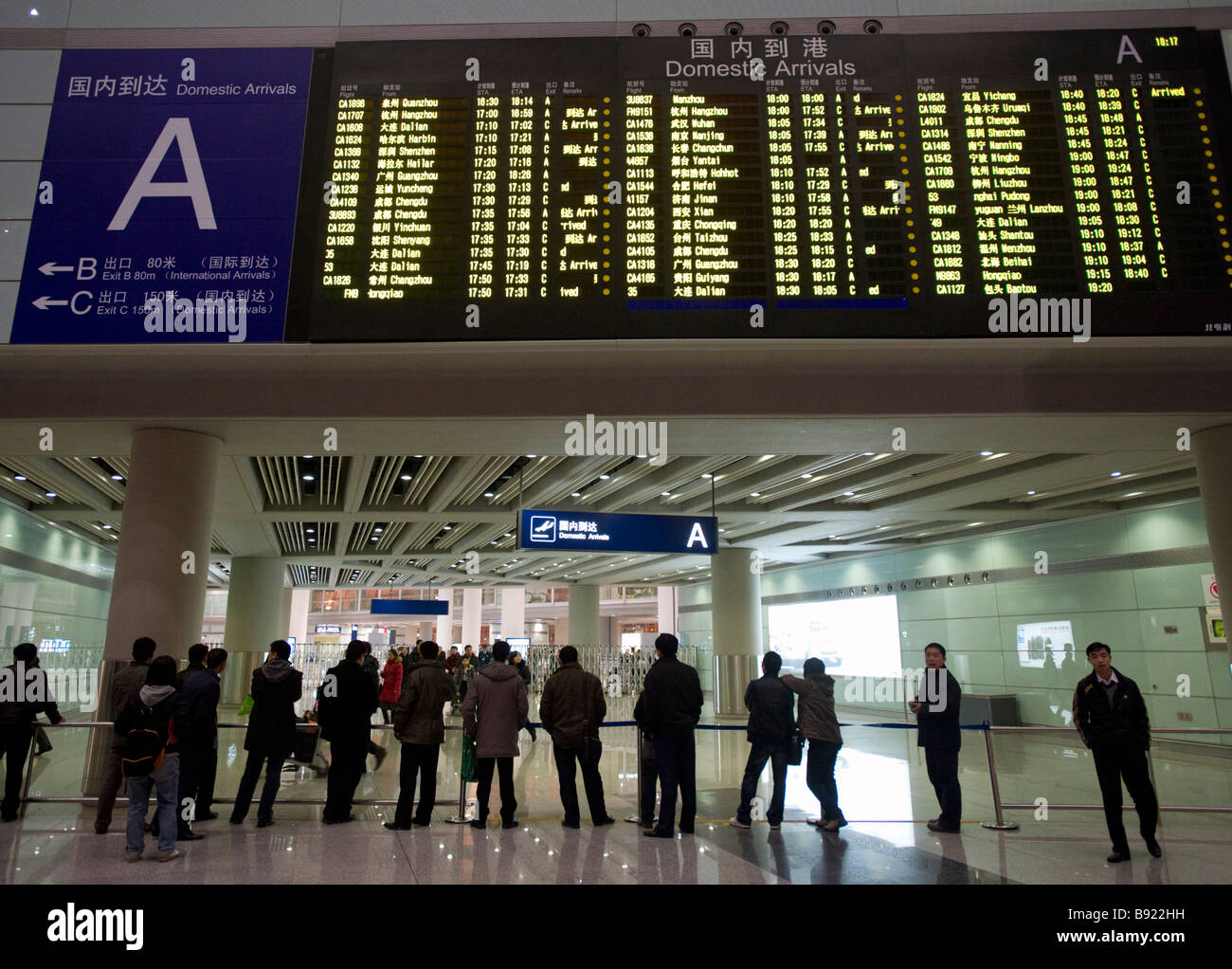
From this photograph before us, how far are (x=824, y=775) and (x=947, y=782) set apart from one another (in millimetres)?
1081

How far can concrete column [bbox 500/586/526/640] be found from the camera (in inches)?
1693

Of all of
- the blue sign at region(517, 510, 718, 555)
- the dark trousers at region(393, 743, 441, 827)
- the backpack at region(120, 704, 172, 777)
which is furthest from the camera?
the blue sign at region(517, 510, 718, 555)

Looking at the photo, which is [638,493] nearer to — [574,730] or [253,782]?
[574,730]

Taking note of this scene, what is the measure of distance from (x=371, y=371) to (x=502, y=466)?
526cm

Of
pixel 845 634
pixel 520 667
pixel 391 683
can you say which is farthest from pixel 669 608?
pixel 391 683

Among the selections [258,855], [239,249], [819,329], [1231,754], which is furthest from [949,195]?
[1231,754]

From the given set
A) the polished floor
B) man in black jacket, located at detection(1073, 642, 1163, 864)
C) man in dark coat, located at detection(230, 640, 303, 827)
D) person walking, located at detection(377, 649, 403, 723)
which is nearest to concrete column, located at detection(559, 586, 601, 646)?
person walking, located at detection(377, 649, 403, 723)

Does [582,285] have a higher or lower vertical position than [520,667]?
higher

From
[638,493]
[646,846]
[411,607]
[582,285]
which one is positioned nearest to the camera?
[646,846]

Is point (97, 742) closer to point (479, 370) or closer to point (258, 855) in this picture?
point (258, 855)

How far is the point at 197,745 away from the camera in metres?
6.19

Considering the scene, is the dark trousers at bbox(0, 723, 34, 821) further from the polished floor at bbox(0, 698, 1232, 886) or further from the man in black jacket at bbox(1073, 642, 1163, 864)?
the man in black jacket at bbox(1073, 642, 1163, 864)

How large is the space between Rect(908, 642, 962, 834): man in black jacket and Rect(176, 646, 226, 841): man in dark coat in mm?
6105

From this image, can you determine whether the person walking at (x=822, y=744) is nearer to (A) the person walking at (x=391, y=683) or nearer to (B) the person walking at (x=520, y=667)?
(B) the person walking at (x=520, y=667)
